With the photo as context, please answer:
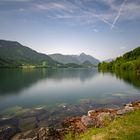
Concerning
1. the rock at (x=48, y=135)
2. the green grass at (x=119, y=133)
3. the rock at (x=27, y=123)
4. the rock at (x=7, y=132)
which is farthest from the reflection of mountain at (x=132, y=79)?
the rock at (x=48, y=135)

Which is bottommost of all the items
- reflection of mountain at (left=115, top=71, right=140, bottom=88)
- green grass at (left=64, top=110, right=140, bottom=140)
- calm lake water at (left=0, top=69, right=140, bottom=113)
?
calm lake water at (left=0, top=69, right=140, bottom=113)

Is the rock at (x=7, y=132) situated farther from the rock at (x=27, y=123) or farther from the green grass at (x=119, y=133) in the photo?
the green grass at (x=119, y=133)

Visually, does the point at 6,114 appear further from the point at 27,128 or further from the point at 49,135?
the point at 49,135

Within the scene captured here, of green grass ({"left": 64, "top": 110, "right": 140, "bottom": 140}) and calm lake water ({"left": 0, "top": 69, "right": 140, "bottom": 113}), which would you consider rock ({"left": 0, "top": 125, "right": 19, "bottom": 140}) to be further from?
calm lake water ({"left": 0, "top": 69, "right": 140, "bottom": 113})

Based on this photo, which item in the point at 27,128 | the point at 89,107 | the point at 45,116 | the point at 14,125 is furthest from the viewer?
the point at 89,107

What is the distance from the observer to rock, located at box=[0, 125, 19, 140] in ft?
84.2

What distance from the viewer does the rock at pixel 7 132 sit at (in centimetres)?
2565

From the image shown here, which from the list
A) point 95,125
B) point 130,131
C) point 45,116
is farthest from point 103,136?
point 45,116

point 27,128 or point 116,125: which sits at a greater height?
point 116,125

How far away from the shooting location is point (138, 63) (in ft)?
531

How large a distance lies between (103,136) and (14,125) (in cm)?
1686

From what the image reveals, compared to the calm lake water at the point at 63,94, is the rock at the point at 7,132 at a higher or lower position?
higher

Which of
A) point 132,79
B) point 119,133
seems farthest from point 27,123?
point 132,79

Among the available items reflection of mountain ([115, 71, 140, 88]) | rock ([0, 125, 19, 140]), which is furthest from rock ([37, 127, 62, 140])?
reflection of mountain ([115, 71, 140, 88])
